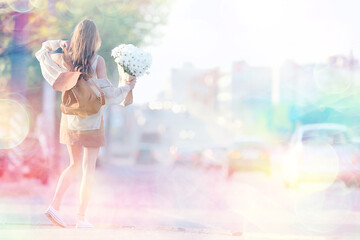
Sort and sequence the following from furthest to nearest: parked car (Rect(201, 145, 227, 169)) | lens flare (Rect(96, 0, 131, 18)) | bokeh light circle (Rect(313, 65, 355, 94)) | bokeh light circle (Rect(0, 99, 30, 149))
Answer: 1. bokeh light circle (Rect(313, 65, 355, 94))
2. bokeh light circle (Rect(0, 99, 30, 149))
3. parked car (Rect(201, 145, 227, 169))
4. lens flare (Rect(96, 0, 131, 18))

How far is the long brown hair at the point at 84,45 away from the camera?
17.5ft

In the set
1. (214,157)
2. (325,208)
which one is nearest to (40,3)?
(325,208)

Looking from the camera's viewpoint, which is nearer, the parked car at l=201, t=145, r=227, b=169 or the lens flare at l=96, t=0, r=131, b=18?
the lens flare at l=96, t=0, r=131, b=18

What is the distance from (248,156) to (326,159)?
310 inches

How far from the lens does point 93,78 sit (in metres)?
5.36

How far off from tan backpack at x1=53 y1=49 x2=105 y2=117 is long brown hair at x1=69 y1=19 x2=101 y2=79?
12 centimetres

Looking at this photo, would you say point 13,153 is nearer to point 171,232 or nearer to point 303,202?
point 303,202

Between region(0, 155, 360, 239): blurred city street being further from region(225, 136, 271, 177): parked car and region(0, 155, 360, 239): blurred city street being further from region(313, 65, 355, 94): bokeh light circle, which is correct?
region(313, 65, 355, 94): bokeh light circle

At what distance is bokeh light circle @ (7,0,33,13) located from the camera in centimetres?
1647

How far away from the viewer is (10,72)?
22484 mm

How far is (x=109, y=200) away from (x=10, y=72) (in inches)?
465

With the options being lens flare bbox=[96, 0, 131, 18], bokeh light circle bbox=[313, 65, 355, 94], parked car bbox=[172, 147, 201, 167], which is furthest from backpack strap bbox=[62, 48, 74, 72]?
bokeh light circle bbox=[313, 65, 355, 94]

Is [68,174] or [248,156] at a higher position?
[248,156]

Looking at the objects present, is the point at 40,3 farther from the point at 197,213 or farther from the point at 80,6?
the point at 197,213
